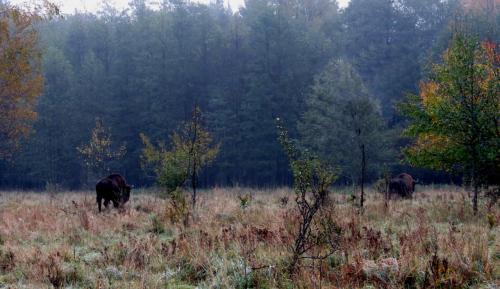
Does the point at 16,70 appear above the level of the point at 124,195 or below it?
above

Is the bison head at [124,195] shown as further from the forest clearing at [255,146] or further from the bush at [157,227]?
the bush at [157,227]

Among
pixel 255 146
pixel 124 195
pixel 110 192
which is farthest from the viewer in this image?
pixel 255 146

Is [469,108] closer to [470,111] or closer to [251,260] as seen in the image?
[470,111]

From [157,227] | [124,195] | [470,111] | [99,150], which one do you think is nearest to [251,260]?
[157,227]

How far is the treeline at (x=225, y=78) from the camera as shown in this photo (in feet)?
122

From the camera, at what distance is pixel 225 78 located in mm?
40625

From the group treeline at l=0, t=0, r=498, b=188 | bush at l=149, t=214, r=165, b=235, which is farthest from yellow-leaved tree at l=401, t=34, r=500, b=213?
treeline at l=0, t=0, r=498, b=188

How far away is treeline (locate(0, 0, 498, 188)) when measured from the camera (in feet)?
122

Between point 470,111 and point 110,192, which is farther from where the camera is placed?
point 110,192

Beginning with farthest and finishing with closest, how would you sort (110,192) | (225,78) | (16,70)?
(225,78), (16,70), (110,192)

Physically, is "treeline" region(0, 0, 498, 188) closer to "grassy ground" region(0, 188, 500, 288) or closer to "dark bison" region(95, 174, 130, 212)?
"dark bison" region(95, 174, 130, 212)

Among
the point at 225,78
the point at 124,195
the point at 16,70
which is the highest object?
the point at 225,78

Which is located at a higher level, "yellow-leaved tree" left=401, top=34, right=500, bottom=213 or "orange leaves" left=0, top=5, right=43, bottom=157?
"orange leaves" left=0, top=5, right=43, bottom=157

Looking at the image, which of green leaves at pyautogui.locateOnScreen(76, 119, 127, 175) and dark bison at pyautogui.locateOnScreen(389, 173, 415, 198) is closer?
dark bison at pyautogui.locateOnScreen(389, 173, 415, 198)
